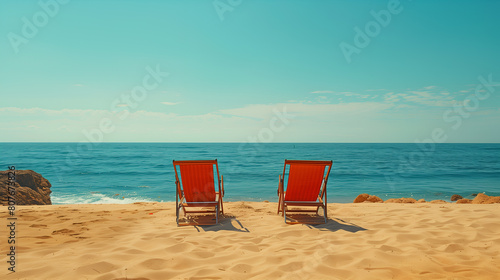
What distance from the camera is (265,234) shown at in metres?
4.43

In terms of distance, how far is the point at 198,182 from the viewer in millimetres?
5617

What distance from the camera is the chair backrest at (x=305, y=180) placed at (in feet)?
18.1

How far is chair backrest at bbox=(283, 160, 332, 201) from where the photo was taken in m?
5.52

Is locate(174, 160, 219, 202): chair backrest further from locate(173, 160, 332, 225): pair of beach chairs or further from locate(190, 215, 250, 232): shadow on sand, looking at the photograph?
locate(190, 215, 250, 232): shadow on sand

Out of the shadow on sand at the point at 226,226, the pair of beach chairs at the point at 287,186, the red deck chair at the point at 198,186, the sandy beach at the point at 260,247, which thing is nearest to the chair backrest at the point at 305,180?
the pair of beach chairs at the point at 287,186

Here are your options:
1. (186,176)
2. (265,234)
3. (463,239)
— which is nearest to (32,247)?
(186,176)

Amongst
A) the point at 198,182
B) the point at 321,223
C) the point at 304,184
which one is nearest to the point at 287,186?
the point at 304,184

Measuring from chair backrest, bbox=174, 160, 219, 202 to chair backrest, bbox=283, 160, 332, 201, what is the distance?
1598 mm

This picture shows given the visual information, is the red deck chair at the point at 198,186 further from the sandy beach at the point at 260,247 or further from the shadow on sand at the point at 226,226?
the sandy beach at the point at 260,247

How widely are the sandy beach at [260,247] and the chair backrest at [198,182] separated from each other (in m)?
0.64

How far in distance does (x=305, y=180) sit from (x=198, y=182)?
2244 mm

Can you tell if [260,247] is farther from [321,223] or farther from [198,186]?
[198,186]

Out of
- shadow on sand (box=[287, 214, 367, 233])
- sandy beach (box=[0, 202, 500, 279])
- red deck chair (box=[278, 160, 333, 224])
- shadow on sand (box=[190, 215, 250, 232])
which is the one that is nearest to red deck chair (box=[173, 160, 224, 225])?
shadow on sand (box=[190, 215, 250, 232])

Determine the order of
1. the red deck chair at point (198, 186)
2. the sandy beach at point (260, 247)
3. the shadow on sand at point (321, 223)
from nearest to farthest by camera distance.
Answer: the sandy beach at point (260, 247), the shadow on sand at point (321, 223), the red deck chair at point (198, 186)
